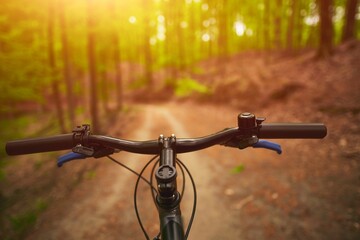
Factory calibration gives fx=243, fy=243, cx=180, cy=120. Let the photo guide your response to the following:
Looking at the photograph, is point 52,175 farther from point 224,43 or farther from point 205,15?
point 205,15

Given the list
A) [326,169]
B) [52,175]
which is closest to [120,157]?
[52,175]

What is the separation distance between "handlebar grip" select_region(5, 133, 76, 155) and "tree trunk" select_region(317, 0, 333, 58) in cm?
1688

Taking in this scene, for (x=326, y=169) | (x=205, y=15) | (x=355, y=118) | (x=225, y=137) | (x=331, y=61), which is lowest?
(x=326, y=169)

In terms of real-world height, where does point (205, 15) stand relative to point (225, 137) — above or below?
above

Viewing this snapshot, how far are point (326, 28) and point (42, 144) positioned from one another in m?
17.2

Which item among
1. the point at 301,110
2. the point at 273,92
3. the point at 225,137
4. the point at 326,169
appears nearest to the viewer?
the point at 225,137

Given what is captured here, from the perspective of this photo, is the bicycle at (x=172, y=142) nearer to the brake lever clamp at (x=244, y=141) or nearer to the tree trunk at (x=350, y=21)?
the brake lever clamp at (x=244, y=141)

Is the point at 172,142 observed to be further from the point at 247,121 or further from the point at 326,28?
the point at 326,28

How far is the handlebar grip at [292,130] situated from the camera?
190cm

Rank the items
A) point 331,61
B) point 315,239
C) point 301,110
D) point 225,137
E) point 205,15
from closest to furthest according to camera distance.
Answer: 1. point 225,137
2. point 315,239
3. point 301,110
4. point 331,61
5. point 205,15

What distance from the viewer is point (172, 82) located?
31.9 meters

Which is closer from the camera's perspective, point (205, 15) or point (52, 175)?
point (52, 175)

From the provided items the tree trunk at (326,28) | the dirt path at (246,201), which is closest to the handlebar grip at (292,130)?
the dirt path at (246,201)

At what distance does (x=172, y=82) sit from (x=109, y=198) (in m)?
25.4
